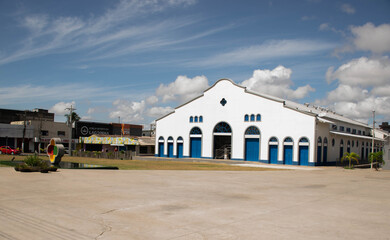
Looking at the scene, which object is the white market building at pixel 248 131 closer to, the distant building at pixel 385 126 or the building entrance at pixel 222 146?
the building entrance at pixel 222 146

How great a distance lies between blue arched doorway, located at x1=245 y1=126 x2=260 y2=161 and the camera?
49906 mm

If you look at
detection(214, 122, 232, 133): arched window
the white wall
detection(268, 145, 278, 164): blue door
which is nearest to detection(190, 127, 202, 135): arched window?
the white wall

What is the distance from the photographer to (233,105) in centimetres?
5256

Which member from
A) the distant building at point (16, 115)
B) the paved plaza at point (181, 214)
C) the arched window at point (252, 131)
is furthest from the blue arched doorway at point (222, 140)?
the distant building at point (16, 115)

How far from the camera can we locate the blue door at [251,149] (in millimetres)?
50062

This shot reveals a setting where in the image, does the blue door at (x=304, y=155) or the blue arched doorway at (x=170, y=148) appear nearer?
the blue door at (x=304, y=155)

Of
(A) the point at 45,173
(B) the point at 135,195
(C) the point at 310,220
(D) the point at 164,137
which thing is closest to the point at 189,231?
(C) the point at 310,220

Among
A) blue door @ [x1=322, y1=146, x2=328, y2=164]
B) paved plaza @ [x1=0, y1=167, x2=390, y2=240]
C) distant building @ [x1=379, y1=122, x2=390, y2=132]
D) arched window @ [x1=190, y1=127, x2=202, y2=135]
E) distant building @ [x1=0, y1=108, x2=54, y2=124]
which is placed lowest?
paved plaza @ [x1=0, y1=167, x2=390, y2=240]

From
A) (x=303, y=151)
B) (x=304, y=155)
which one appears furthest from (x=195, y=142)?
(x=304, y=155)

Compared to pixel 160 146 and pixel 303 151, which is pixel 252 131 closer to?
pixel 303 151

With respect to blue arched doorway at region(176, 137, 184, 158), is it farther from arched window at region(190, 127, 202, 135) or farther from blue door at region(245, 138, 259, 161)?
blue door at region(245, 138, 259, 161)

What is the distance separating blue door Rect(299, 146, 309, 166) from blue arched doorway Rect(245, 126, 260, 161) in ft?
20.7

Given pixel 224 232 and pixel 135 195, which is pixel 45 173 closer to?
pixel 135 195

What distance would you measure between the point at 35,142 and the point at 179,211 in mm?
75892
